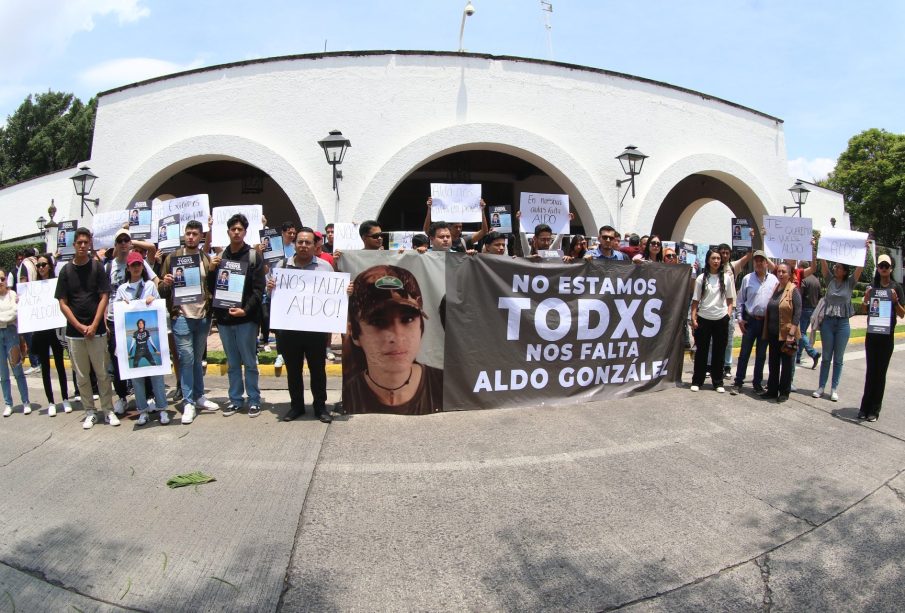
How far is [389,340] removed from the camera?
19.4 feet

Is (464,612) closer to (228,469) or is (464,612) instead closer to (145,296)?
(228,469)

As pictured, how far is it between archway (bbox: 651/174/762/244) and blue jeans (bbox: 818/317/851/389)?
35.7ft

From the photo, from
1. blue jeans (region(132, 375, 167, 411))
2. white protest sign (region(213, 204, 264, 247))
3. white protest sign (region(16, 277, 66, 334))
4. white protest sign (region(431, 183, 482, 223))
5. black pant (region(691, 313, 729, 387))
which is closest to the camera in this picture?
blue jeans (region(132, 375, 167, 411))

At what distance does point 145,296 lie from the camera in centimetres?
570

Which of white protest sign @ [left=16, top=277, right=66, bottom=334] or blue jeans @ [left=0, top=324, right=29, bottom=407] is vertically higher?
white protest sign @ [left=16, top=277, right=66, bottom=334]

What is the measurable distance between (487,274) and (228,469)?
3217 millimetres

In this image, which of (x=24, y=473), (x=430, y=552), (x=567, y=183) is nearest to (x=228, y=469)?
(x=24, y=473)

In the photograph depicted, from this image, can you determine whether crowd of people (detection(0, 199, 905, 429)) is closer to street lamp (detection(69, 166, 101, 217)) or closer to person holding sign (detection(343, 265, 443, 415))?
person holding sign (detection(343, 265, 443, 415))

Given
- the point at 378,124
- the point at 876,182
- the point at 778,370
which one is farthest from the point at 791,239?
the point at 876,182

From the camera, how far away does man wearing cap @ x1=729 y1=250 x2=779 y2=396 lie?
7.18 meters

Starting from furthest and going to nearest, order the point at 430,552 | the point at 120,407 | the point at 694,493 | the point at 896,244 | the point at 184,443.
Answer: the point at 896,244
the point at 120,407
the point at 184,443
the point at 694,493
the point at 430,552

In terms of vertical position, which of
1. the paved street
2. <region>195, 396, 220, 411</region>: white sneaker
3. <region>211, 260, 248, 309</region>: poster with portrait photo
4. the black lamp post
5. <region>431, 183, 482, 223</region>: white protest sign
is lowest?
the paved street

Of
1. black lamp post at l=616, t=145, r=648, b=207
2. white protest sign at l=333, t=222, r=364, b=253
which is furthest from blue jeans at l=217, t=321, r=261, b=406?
black lamp post at l=616, t=145, r=648, b=207

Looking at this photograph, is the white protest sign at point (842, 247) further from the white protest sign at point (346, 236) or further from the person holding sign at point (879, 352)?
the white protest sign at point (346, 236)
